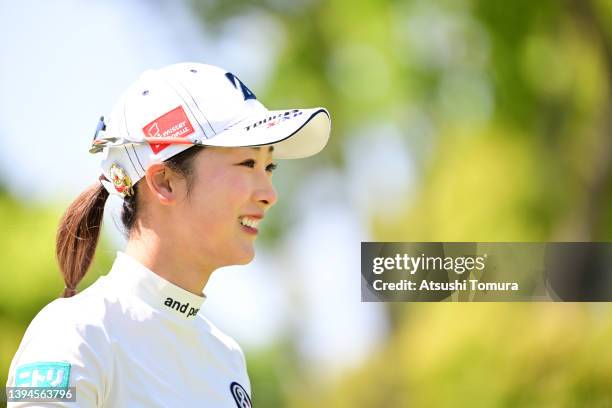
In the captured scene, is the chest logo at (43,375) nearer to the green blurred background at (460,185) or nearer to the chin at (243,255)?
the chin at (243,255)

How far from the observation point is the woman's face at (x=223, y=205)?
139cm

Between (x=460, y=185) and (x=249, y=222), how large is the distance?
456 cm

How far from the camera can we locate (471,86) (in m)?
6.10

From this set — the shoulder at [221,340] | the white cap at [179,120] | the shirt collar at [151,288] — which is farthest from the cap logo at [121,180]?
the shoulder at [221,340]

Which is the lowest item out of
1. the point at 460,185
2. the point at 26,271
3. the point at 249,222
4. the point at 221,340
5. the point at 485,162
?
the point at 221,340

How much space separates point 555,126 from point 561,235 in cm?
69

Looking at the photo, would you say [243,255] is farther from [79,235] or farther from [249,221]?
[79,235]

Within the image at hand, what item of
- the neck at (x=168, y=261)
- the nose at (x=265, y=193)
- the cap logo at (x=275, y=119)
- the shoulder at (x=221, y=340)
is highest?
the cap logo at (x=275, y=119)

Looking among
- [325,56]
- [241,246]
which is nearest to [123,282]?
[241,246]

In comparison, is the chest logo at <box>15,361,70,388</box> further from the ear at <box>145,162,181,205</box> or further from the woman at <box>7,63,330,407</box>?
the ear at <box>145,162,181,205</box>

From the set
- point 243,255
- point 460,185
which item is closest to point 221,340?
point 243,255

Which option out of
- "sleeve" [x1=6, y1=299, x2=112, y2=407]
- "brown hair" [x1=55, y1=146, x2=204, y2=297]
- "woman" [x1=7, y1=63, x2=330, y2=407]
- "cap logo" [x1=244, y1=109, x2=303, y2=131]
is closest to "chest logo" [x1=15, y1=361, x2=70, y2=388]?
"sleeve" [x1=6, y1=299, x2=112, y2=407]

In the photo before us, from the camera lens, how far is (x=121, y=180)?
146 cm

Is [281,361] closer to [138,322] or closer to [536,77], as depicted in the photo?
[536,77]
